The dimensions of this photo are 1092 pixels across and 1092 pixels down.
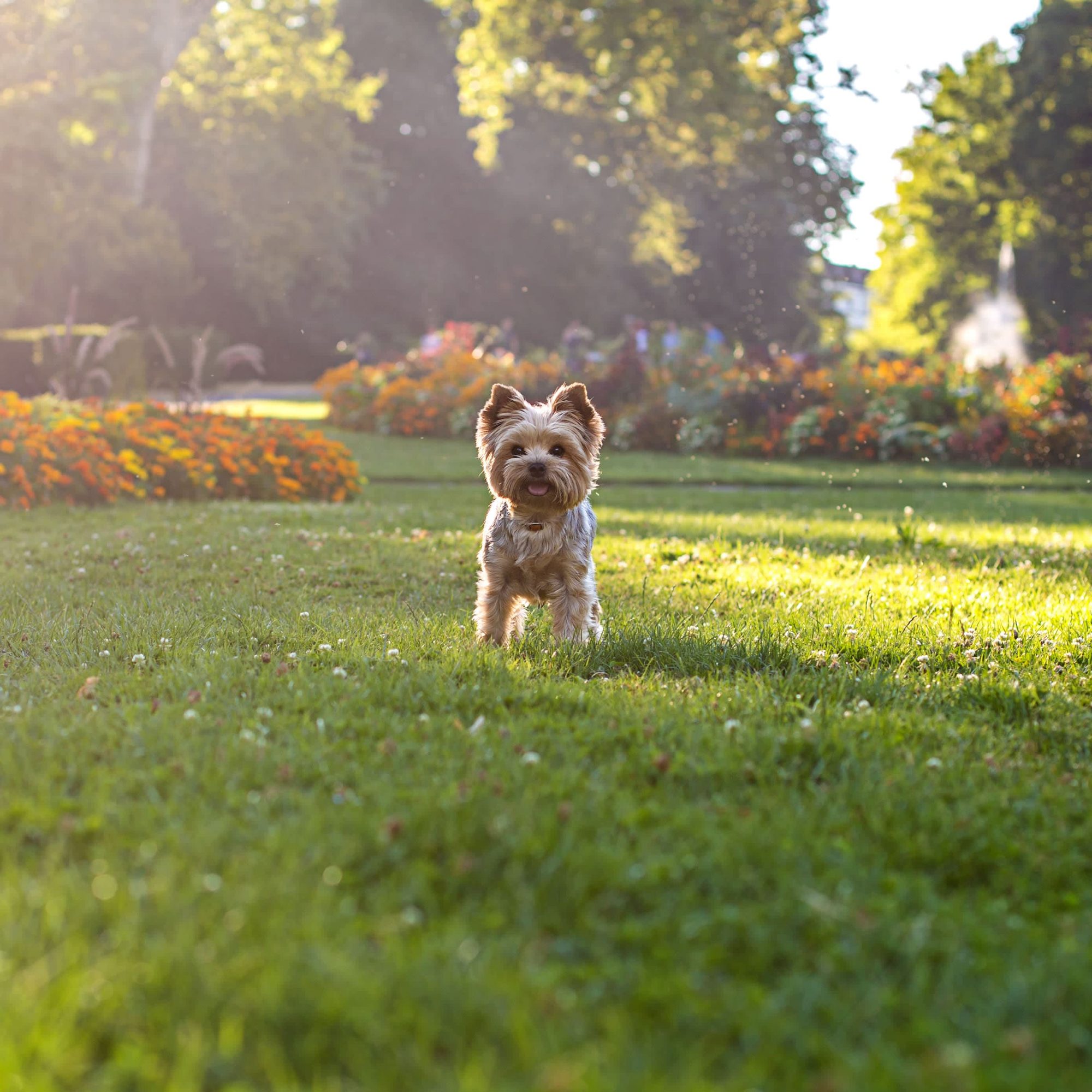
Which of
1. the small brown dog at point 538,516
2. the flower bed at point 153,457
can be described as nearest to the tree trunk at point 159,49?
the flower bed at point 153,457

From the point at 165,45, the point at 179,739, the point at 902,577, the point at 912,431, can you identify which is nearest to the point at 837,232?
the point at 165,45

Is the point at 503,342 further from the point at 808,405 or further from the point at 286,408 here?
the point at 808,405

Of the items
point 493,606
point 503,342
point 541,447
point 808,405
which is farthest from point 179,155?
point 493,606

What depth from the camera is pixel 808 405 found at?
19344 mm

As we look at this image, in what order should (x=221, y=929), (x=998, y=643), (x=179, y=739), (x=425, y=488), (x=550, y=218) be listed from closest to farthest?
1. (x=221, y=929)
2. (x=179, y=739)
3. (x=998, y=643)
4. (x=425, y=488)
5. (x=550, y=218)

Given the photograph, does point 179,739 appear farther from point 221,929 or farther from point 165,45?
point 165,45

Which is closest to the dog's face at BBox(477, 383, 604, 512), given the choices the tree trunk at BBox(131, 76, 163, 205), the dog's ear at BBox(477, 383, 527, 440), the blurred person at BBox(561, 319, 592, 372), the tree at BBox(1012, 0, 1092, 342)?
the dog's ear at BBox(477, 383, 527, 440)

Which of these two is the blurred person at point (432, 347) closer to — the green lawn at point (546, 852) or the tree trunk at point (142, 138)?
the tree trunk at point (142, 138)

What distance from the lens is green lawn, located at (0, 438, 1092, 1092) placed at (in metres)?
2.22

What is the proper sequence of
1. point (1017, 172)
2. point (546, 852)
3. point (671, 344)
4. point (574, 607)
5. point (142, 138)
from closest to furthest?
1. point (546, 852)
2. point (574, 607)
3. point (671, 344)
4. point (142, 138)
5. point (1017, 172)

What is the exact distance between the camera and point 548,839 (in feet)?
9.91

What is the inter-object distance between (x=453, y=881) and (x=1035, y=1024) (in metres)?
1.36

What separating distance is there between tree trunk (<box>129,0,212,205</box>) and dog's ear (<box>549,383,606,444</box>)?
3115 centimetres

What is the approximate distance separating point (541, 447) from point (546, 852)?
296 cm
